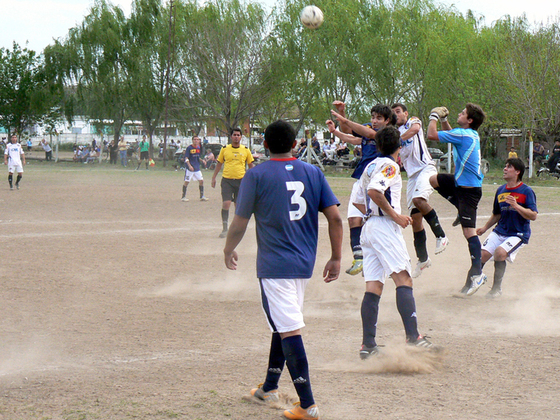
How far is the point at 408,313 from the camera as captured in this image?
205 inches

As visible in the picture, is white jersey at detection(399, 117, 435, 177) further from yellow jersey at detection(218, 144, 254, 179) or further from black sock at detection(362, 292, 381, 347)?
yellow jersey at detection(218, 144, 254, 179)

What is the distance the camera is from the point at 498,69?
33.8 m

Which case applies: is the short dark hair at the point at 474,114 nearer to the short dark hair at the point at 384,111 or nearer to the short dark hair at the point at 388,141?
the short dark hair at the point at 384,111

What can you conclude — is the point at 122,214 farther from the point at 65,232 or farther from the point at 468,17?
the point at 468,17

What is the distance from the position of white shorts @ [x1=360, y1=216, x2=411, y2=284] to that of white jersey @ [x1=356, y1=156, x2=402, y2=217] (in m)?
0.11

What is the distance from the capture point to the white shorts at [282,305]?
4.11 m

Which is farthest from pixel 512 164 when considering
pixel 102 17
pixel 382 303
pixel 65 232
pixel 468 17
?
pixel 102 17

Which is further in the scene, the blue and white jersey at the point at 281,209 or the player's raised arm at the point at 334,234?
the player's raised arm at the point at 334,234

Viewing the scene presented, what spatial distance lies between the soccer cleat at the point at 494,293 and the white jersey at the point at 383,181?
2.65 meters

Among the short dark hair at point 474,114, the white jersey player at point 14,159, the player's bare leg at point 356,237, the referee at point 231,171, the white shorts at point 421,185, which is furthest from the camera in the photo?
the white jersey player at point 14,159

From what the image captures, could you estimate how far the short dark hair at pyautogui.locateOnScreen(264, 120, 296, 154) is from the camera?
4195 millimetres

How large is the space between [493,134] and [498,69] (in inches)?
353

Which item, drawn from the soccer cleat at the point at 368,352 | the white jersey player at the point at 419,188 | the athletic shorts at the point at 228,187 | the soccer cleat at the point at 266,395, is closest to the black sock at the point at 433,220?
the white jersey player at the point at 419,188

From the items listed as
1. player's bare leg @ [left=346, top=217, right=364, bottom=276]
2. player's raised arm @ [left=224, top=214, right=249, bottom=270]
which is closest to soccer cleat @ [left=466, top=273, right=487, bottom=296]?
player's bare leg @ [left=346, top=217, right=364, bottom=276]
